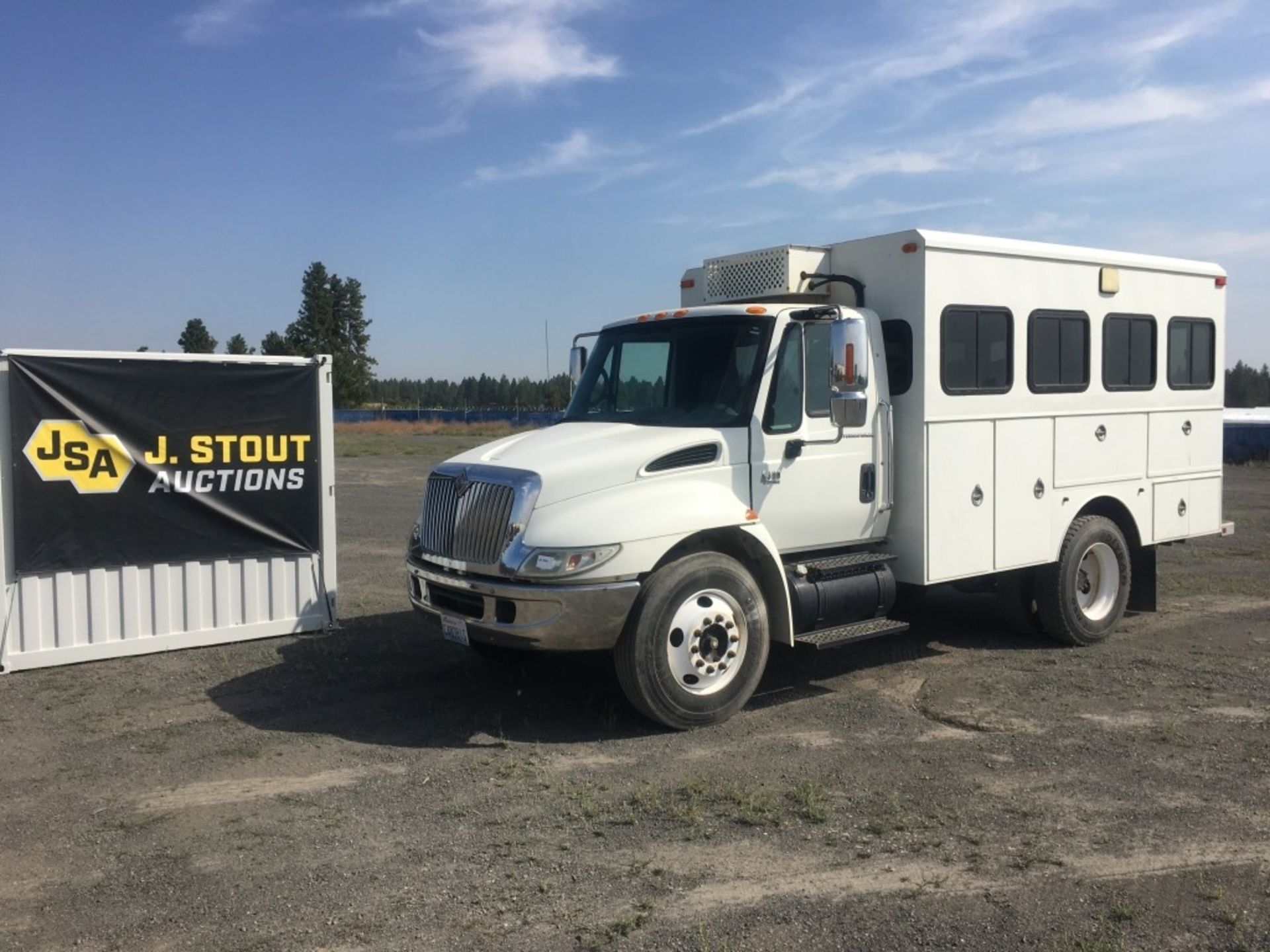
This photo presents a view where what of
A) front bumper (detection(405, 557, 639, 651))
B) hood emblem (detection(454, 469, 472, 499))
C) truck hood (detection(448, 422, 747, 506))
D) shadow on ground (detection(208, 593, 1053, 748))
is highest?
truck hood (detection(448, 422, 747, 506))

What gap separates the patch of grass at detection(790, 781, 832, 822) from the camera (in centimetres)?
559

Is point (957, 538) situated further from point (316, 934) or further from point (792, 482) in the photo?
point (316, 934)

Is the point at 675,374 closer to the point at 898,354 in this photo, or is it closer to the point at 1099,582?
the point at 898,354

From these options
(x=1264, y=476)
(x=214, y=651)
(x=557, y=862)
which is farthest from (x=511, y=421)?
(x=557, y=862)

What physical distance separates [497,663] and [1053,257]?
563 cm

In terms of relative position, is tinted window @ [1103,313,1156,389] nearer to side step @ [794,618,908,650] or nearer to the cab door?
the cab door

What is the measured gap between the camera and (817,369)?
780 cm

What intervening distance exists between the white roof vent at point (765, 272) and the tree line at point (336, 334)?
75.8 m

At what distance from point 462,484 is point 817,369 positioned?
8.50ft

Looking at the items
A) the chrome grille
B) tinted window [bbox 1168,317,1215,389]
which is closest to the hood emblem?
the chrome grille

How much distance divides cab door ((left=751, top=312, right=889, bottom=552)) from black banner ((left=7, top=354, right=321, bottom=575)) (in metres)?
4.44

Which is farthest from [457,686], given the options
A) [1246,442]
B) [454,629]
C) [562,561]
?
[1246,442]

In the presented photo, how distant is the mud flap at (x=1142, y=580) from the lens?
10438 millimetres

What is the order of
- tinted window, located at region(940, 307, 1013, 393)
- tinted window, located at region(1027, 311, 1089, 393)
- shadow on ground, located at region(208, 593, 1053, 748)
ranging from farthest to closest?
tinted window, located at region(1027, 311, 1089, 393) → tinted window, located at region(940, 307, 1013, 393) → shadow on ground, located at region(208, 593, 1053, 748)
